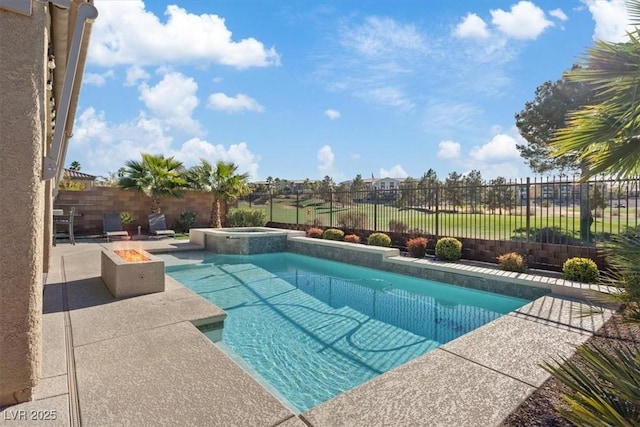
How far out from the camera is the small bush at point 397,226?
1083cm

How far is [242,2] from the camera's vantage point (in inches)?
298

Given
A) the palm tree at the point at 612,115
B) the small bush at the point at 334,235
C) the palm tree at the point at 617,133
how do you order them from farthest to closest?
the small bush at the point at 334,235 → the palm tree at the point at 612,115 → the palm tree at the point at 617,133

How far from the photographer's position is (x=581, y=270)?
6387mm

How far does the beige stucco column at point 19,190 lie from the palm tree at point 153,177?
A: 41.6 feet

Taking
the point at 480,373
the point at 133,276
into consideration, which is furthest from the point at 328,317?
the point at 133,276

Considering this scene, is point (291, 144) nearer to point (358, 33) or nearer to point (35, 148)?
point (358, 33)

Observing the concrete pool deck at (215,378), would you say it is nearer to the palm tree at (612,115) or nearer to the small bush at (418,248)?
the palm tree at (612,115)

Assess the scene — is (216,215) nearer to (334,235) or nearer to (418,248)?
(334,235)

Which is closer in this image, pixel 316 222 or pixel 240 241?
pixel 240 241

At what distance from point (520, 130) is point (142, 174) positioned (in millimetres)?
17047

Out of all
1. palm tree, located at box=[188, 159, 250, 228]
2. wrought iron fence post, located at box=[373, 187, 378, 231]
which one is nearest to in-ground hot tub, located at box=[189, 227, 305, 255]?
palm tree, located at box=[188, 159, 250, 228]

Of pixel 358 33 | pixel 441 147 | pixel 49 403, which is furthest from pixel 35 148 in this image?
pixel 441 147

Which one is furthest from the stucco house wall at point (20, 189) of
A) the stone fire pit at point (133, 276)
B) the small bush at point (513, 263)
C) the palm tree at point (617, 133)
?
the small bush at point (513, 263)

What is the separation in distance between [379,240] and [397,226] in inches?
40.1
